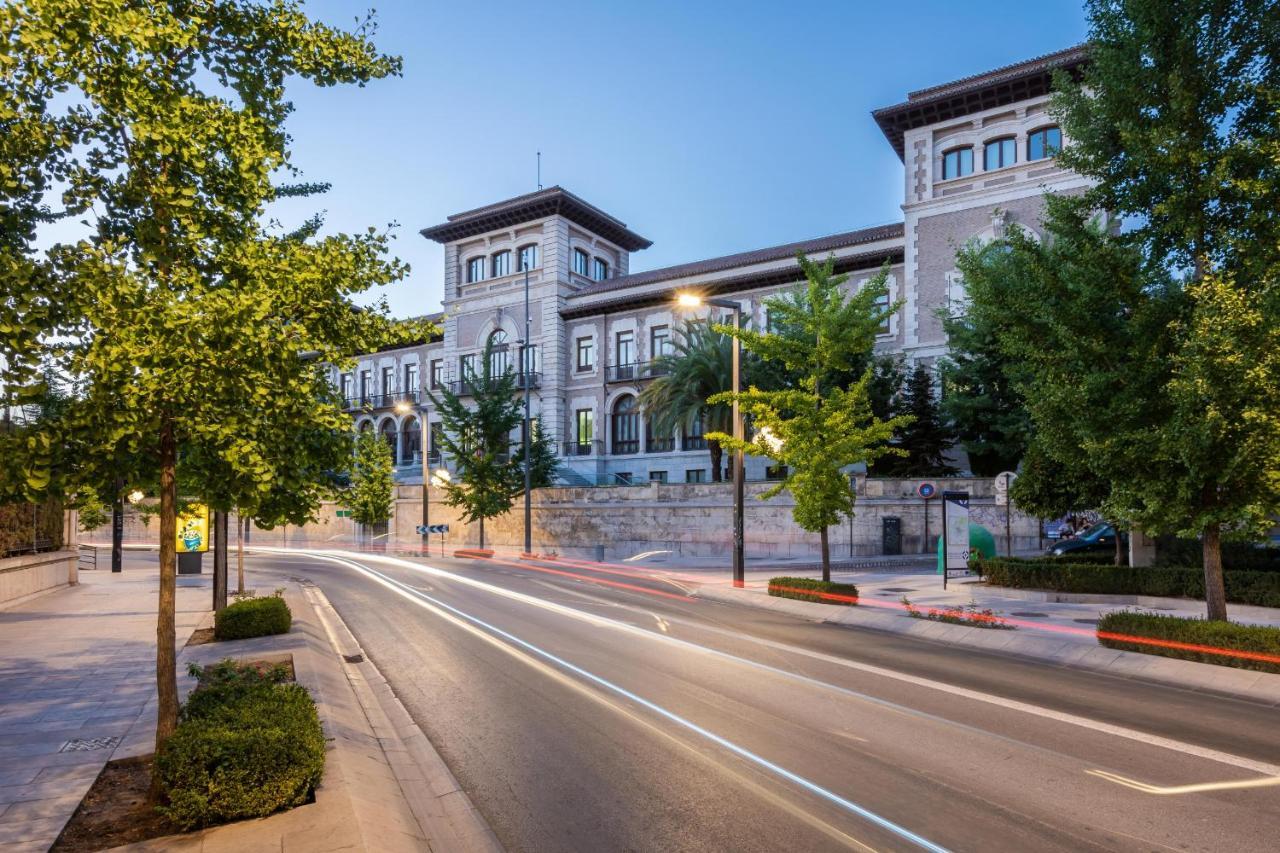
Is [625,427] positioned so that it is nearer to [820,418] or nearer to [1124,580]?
[820,418]

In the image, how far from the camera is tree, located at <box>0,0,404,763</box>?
5500 mm

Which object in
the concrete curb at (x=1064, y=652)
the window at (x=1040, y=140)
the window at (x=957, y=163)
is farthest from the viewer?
the window at (x=957, y=163)

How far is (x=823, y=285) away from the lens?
73.4ft

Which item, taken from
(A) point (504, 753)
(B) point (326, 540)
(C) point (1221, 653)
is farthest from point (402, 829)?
(B) point (326, 540)

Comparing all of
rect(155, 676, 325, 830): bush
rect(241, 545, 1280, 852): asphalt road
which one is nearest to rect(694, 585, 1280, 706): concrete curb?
rect(241, 545, 1280, 852): asphalt road

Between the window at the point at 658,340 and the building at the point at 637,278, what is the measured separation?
0.31 feet

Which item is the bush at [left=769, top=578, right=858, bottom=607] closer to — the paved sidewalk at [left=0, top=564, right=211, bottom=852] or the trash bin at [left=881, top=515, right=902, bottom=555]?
the paved sidewalk at [left=0, top=564, right=211, bottom=852]

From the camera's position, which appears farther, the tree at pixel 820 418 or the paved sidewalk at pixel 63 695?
the tree at pixel 820 418

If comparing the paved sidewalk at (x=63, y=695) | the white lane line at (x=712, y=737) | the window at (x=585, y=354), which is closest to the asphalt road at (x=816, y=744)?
the white lane line at (x=712, y=737)

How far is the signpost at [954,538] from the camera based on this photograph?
22766 millimetres

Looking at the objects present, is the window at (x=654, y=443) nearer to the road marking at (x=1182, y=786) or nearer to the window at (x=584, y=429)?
the window at (x=584, y=429)

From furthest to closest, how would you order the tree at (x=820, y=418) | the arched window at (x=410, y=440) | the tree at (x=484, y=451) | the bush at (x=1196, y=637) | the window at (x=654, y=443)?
the arched window at (x=410, y=440)
the window at (x=654, y=443)
the tree at (x=484, y=451)
the tree at (x=820, y=418)
the bush at (x=1196, y=637)

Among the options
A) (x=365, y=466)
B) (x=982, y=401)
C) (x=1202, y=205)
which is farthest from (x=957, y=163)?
(x=365, y=466)

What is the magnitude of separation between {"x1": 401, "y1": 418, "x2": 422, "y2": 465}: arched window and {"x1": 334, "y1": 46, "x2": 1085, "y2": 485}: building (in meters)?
0.12
